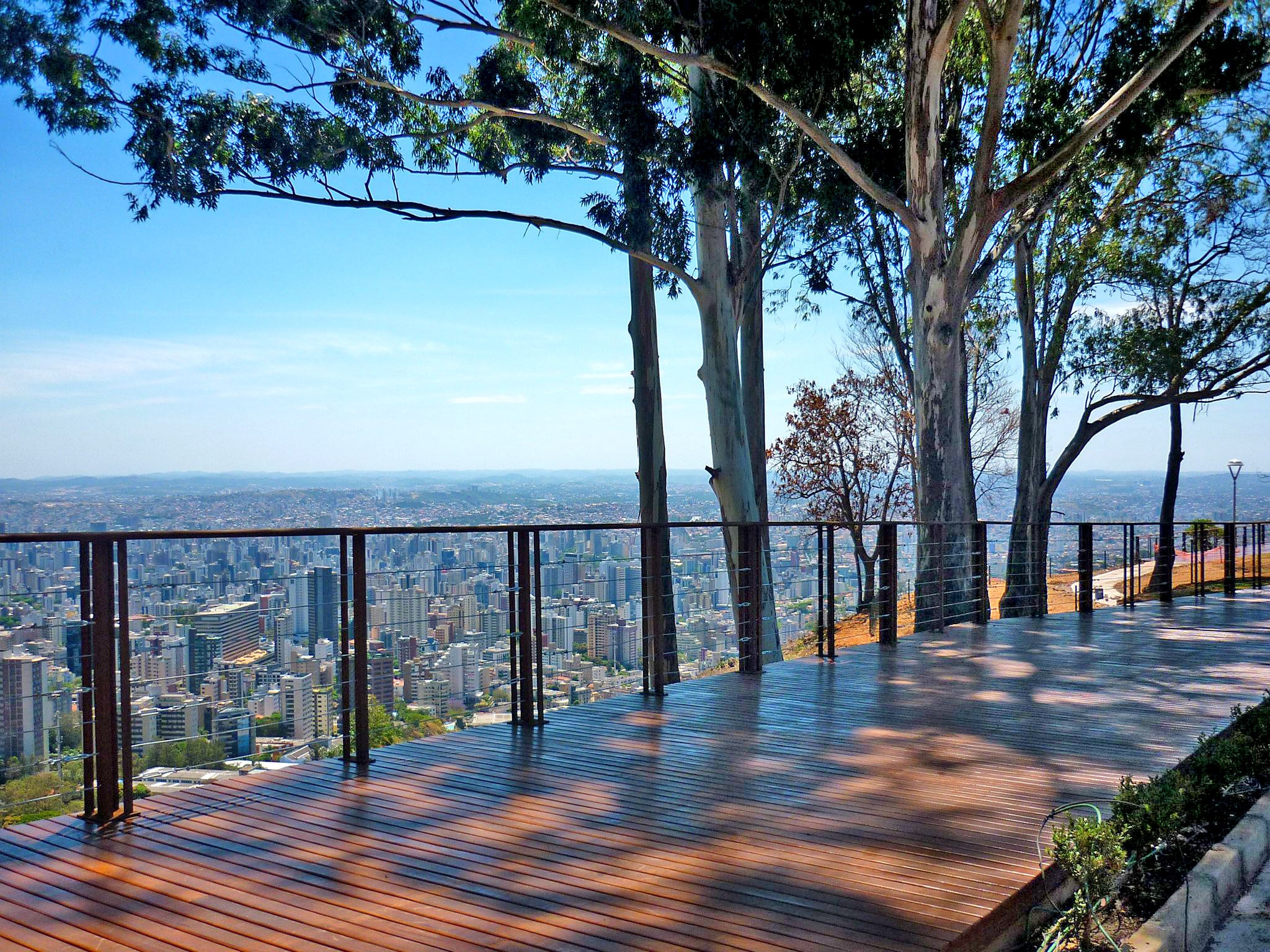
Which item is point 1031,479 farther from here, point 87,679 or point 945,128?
point 87,679

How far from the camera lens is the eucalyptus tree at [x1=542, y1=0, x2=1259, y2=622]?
364 inches

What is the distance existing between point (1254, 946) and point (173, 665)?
458cm

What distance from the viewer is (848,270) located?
16.0 metres

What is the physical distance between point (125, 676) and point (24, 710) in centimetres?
51

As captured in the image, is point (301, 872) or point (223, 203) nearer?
point (301, 872)

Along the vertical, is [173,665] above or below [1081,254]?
below

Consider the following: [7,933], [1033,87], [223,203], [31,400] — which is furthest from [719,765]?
[31,400]

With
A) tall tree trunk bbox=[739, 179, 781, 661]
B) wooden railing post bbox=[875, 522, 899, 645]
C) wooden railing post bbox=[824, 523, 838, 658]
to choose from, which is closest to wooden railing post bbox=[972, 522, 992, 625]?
wooden railing post bbox=[875, 522, 899, 645]

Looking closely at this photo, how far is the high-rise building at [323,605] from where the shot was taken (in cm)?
398

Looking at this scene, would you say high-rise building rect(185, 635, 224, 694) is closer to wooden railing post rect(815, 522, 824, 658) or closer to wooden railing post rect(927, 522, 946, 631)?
wooden railing post rect(815, 522, 824, 658)

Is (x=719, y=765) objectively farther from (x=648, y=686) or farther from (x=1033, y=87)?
(x=1033, y=87)

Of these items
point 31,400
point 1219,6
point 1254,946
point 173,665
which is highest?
point 1219,6

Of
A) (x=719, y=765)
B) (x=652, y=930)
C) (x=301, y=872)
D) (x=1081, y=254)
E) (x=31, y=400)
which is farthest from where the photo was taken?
(x=31, y=400)

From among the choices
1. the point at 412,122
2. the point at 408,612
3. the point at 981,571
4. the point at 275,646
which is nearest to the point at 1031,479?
→ the point at 981,571
